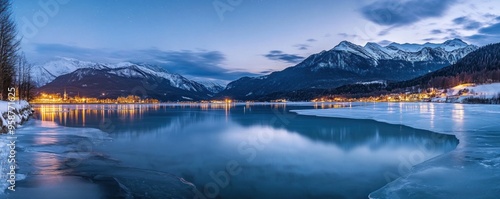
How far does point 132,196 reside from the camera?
8586mm

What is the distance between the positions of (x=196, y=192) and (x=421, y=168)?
7.83 meters

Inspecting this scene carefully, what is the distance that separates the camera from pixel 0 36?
105ft

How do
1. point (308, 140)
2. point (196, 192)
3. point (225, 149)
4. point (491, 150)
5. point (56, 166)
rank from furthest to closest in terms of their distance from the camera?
point (308, 140)
point (225, 149)
point (491, 150)
point (56, 166)
point (196, 192)

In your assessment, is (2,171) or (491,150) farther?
(491,150)

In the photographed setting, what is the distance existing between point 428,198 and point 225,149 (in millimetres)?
10401

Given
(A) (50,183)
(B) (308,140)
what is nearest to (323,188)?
(A) (50,183)

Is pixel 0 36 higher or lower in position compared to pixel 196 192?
higher

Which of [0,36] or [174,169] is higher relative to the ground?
[0,36]

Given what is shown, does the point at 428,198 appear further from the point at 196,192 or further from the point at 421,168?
the point at 196,192

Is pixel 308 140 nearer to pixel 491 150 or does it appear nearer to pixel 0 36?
pixel 491 150

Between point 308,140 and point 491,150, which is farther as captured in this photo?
point 308,140

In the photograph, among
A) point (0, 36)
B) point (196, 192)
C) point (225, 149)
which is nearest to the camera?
point (196, 192)

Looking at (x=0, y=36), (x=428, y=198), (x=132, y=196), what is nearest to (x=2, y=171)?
(x=132, y=196)

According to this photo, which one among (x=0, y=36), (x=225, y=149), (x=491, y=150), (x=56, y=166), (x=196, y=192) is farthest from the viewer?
(x=0, y=36)
